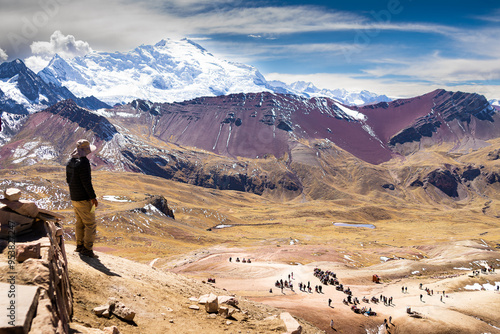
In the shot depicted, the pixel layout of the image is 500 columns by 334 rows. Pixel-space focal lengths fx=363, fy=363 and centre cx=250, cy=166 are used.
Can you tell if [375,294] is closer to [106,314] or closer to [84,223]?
[84,223]

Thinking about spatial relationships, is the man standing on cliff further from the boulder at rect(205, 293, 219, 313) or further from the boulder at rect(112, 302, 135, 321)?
the boulder at rect(205, 293, 219, 313)

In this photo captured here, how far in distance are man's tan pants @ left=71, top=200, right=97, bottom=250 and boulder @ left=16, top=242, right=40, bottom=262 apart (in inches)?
222

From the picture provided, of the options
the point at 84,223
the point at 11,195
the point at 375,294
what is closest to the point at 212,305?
the point at 84,223

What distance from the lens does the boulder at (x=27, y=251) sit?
12.9 meters

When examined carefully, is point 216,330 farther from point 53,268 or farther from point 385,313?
point 385,313

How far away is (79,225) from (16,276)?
27.3 ft

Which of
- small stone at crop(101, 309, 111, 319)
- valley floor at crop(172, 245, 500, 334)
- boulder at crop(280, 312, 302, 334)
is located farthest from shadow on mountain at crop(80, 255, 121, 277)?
valley floor at crop(172, 245, 500, 334)

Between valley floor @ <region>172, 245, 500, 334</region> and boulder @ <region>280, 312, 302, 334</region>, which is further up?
boulder @ <region>280, 312, 302, 334</region>

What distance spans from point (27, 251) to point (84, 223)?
6855 mm

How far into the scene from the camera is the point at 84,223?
64.8ft

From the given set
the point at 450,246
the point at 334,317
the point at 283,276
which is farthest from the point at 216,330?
the point at 450,246

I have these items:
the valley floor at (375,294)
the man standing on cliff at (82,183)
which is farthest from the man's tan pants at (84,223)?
the valley floor at (375,294)

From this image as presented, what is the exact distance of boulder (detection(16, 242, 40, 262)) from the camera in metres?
12.9

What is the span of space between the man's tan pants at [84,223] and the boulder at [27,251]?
5.65 m
